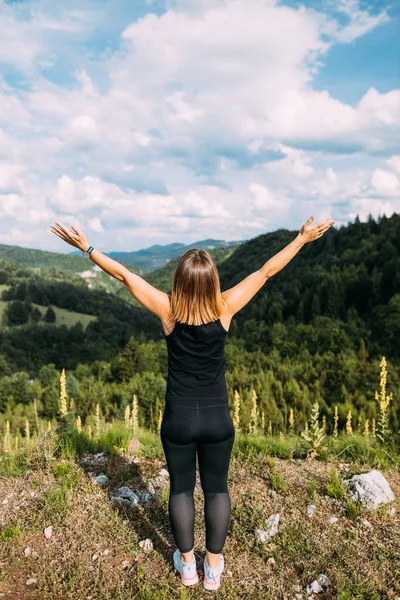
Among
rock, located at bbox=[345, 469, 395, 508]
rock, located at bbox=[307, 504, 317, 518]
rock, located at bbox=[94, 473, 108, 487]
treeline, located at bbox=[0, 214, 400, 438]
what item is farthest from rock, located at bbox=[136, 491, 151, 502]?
treeline, located at bbox=[0, 214, 400, 438]

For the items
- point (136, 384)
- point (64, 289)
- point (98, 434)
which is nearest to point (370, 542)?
point (98, 434)

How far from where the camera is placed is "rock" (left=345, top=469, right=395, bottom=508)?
16.6 feet

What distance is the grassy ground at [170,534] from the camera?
3.98 metres

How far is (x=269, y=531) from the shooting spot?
471 centimetres

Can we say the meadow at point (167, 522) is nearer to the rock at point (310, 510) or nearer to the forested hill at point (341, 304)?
the rock at point (310, 510)

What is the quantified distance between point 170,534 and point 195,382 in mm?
2371

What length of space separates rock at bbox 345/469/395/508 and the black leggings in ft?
7.22

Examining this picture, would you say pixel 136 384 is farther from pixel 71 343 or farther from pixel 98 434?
pixel 71 343

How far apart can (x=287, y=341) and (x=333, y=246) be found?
58853 millimetres

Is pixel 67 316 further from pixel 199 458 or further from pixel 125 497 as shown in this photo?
pixel 199 458

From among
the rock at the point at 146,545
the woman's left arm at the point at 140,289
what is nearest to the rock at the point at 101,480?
the rock at the point at 146,545

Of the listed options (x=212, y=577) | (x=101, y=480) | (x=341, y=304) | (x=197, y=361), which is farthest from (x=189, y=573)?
(x=341, y=304)

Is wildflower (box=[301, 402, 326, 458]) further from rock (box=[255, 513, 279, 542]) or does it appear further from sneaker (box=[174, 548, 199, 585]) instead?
sneaker (box=[174, 548, 199, 585])

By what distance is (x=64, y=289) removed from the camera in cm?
17862
